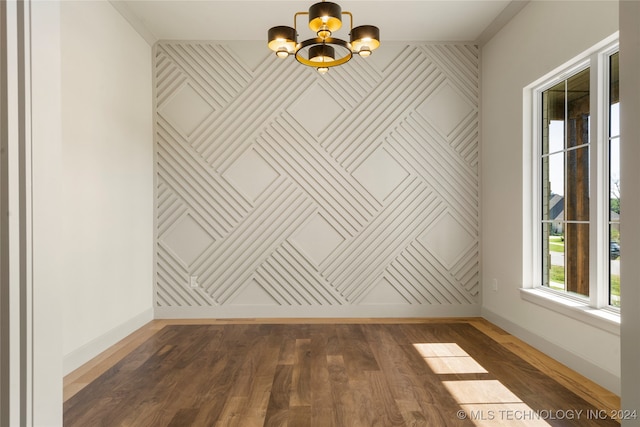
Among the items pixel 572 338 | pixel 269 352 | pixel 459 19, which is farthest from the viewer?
pixel 459 19

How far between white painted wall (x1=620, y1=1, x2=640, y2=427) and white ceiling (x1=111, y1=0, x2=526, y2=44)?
345 cm

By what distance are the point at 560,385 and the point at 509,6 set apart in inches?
123

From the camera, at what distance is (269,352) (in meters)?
3.25

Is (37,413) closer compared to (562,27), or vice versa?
(37,413)

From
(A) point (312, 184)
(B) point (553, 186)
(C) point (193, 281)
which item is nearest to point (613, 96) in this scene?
(B) point (553, 186)

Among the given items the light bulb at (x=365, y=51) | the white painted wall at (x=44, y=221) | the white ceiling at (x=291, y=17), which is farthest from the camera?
the white ceiling at (x=291, y=17)

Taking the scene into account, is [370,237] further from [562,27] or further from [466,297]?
[562,27]

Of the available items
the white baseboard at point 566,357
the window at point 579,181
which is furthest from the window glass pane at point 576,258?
the white baseboard at point 566,357

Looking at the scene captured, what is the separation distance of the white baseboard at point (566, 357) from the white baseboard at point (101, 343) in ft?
11.2

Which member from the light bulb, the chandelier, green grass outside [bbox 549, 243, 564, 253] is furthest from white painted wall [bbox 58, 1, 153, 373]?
green grass outside [bbox 549, 243, 564, 253]

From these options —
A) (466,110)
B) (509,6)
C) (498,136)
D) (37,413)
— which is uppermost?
(509,6)

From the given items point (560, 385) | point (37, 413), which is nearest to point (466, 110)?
point (560, 385)

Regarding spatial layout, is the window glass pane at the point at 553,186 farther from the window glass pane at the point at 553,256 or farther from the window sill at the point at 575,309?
the window sill at the point at 575,309

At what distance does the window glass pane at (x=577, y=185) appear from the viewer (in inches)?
115
